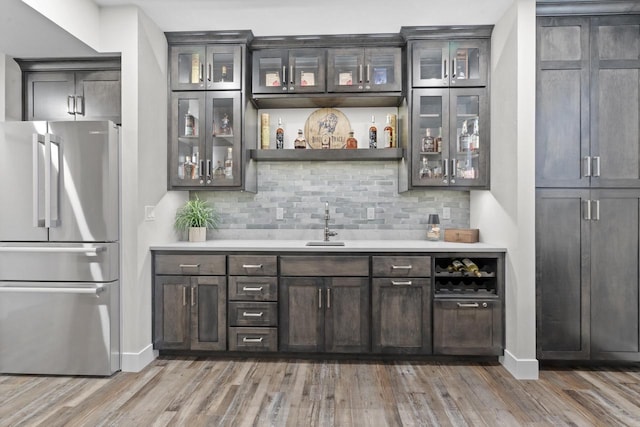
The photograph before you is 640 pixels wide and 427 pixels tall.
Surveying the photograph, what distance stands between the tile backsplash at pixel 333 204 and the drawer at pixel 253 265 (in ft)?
2.24

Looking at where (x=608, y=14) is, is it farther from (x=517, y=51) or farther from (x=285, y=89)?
(x=285, y=89)

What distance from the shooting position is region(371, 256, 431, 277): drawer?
9.91ft

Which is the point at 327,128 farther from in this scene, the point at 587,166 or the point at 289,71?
the point at 587,166

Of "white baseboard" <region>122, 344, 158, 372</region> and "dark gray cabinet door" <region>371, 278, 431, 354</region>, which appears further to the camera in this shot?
"dark gray cabinet door" <region>371, 278, 431, 354</region>

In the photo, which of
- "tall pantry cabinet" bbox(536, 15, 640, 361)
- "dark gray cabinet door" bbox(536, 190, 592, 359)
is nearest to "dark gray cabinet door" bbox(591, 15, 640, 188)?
"tall pantry cabinet" bbox(536, 15, 640, 361)

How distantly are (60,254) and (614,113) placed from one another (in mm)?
4033

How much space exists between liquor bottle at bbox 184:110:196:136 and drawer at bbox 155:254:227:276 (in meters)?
1.05

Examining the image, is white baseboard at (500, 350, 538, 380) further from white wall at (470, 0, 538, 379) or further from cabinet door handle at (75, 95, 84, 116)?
cabinet door handle at (75, 95, 84, 116)

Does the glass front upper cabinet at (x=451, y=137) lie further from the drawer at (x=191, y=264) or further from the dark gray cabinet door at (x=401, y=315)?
the drawer at (x=191, y=264)

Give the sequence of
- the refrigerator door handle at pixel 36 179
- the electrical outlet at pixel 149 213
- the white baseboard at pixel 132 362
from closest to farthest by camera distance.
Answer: the refrigerator door handle at pixel 36 179 < the white baseboard at pixel 132 362 < the electrical outlet at pixel 149 213

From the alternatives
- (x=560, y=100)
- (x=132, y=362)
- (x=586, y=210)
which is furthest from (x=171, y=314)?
(x=560, y=100)

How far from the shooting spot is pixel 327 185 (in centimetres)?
374

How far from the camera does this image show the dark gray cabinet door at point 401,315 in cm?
301

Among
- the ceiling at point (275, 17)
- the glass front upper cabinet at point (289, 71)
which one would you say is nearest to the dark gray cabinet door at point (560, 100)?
the ceiling at point (275, 17)
